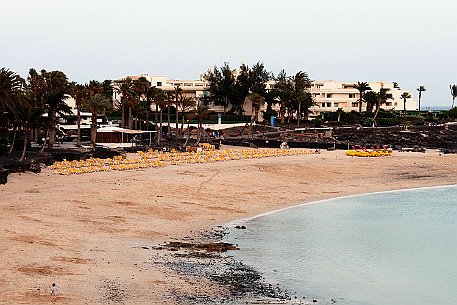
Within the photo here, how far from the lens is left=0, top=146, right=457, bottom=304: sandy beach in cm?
1706

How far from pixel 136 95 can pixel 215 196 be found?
3682 centimetres

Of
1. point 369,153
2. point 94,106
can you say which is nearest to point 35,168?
point 94,106

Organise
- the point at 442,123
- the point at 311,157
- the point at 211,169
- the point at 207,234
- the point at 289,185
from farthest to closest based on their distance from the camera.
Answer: the point at 442,123 < the point at 311,157 < the point at 211,169 < the point at 289,185 < the point at 207,234

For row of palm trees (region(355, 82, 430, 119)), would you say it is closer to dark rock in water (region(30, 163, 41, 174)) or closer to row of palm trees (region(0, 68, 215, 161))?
row of palm trees (region(0, 68, 215, 161))

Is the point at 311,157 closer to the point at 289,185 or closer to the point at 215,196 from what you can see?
the point at 289,185

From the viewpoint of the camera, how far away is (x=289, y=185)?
42531mm

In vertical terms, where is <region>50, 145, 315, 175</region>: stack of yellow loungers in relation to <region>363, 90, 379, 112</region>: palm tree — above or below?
below

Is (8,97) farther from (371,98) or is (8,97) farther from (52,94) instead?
(371,98)

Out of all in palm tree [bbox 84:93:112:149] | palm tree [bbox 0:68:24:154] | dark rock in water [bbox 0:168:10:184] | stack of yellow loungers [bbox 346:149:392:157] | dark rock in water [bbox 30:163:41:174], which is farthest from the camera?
stack of yellow loungers [bbox 346:149:392:157]

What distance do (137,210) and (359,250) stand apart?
9.27 meters

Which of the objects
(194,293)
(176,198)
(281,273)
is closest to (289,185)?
(176,198)

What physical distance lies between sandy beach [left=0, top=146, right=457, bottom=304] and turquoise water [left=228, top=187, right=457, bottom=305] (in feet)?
7.28

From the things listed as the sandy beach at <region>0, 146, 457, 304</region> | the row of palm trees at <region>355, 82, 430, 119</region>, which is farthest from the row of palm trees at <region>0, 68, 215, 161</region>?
the row of palm trees at <region>355, 82, 430, 119</region>

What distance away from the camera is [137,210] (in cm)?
2939
